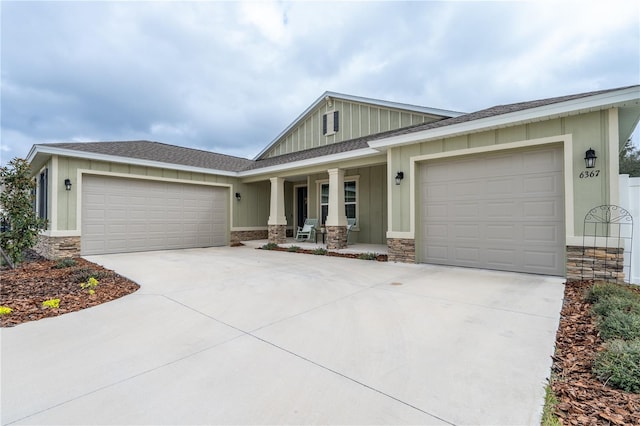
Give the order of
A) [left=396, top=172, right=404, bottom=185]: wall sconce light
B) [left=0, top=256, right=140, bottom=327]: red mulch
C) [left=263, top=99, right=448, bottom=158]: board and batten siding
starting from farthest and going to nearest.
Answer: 1. [left=263, top=99, right=448, bottom=158]: board and batten siding
2. [left=396, top=172, right=404, bottom=185]: wall sconce light
3. [left=0, top=256, right=140, bottom=327]: red mulch

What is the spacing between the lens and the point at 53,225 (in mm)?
8172

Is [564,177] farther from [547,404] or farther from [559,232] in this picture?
[547,404]

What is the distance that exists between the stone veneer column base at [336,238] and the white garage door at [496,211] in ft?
9.86

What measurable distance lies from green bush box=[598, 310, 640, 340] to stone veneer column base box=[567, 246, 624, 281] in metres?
2.33

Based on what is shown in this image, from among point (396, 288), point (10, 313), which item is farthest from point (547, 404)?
point (10, 313)

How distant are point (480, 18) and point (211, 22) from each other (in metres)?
8.41

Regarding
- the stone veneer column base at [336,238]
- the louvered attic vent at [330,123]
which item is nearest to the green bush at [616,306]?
the stone veneer column base at [336,238]

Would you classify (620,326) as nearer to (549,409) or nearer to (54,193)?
(549,409)

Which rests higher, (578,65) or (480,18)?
(578,65)

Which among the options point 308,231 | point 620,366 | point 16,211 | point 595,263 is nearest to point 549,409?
point 620,366

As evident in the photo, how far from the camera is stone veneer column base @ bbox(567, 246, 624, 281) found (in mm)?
4898

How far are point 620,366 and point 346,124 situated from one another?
1135cm

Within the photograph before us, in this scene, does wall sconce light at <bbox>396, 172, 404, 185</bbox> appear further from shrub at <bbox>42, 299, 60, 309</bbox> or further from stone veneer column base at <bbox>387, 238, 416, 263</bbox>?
shrub at <bbox>42, 299, 60, 309</bbox>

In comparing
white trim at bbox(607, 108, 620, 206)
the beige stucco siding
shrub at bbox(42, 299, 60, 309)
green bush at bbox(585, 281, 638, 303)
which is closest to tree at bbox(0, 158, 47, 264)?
shrub at bbox(42, 299, 60, 309)
